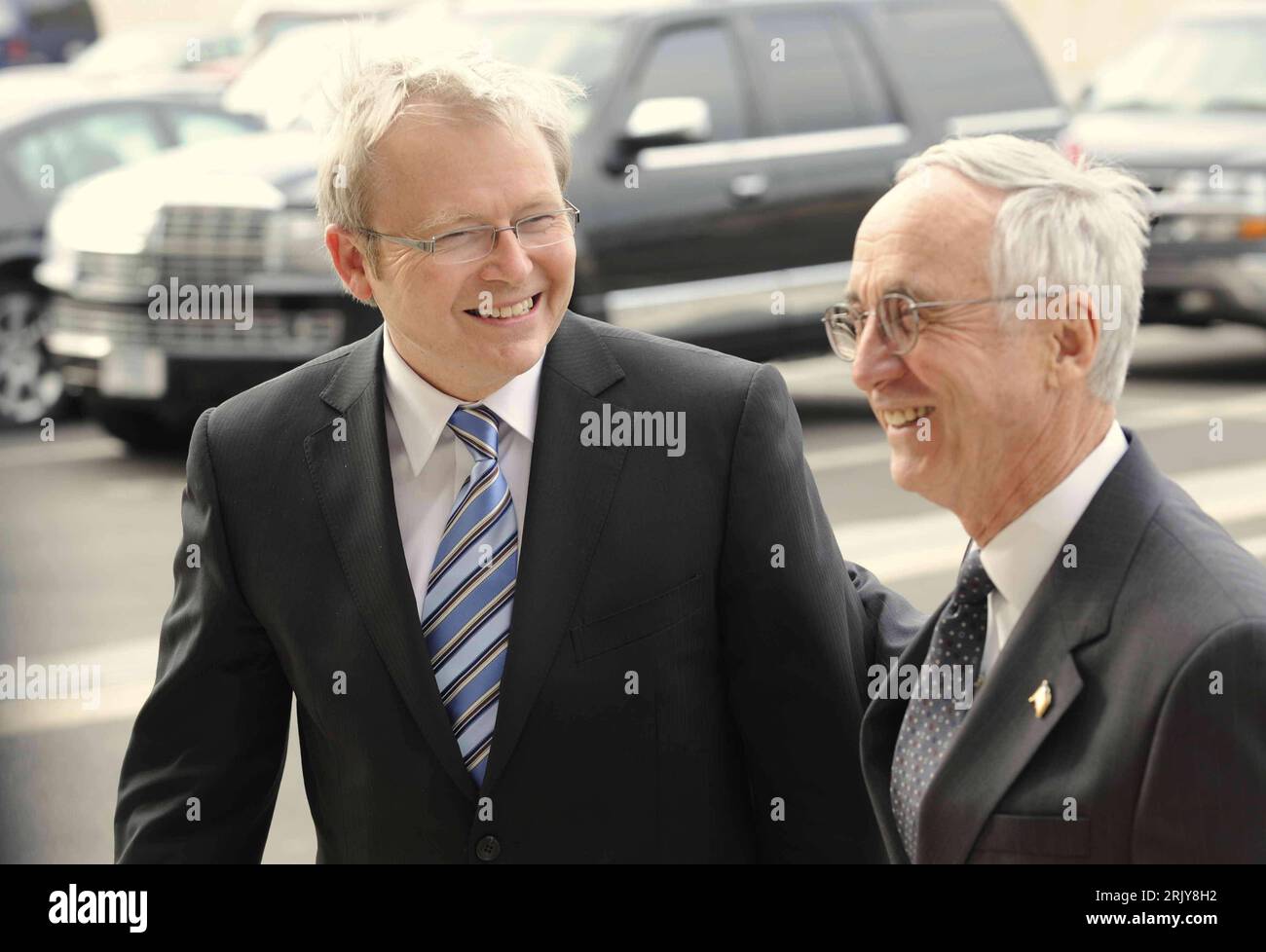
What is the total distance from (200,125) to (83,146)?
0.67 m

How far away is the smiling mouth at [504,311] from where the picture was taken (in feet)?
8.89

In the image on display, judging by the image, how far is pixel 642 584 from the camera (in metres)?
2.66

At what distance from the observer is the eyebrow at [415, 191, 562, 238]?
105 inches

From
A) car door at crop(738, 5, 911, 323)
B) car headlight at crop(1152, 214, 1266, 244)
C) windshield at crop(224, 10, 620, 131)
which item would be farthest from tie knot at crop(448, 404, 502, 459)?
car headlight at crop(1152, 214, 1266, 244)

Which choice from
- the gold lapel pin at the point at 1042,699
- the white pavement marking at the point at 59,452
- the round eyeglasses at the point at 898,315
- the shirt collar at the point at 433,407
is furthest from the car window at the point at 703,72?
the gold lapel pin at the point at 1042,699

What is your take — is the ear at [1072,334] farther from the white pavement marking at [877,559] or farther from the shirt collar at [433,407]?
the white pavement marking at [877,559]

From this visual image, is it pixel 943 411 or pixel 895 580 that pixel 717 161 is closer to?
pixel 895 580

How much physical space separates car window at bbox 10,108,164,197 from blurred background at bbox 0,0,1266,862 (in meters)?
0.01

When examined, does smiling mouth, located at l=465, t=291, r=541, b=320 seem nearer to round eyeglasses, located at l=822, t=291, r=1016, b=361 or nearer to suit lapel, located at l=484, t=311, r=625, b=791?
suit lapel, located at l=484, t=311, r=625, b=791

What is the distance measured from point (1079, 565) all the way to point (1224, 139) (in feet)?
33.5

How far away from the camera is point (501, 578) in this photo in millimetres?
2697

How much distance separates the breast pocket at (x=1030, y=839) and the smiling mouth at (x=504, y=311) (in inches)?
36.1

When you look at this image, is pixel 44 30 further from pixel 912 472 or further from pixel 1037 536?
pixel 1037 536

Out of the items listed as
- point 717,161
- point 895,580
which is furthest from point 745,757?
point 717,161
